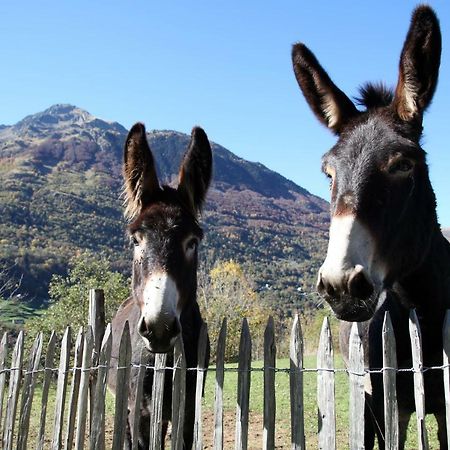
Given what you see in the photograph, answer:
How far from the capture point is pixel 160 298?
378 cm

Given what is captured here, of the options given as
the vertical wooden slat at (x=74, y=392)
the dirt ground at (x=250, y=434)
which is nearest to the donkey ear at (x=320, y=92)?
the vertical wooden slat at (x=74, y=392)

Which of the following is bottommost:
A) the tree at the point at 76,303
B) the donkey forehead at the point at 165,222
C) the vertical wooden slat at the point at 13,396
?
the vertical wooden slat at the point at 13,396

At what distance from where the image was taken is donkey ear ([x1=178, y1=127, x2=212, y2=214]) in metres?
4.85

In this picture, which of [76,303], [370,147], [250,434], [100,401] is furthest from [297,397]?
[76,303]

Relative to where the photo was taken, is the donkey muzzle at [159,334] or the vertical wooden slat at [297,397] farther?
the donkey muzzle at [159,334]

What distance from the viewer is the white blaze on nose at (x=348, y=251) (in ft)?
8.78

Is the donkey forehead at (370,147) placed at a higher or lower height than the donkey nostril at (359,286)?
higher

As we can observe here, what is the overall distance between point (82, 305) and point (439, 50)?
2621 cm

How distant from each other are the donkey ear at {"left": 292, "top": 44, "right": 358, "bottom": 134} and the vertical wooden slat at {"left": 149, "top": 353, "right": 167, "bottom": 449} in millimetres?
2278

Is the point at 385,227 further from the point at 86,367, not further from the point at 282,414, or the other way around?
the point at 282,414

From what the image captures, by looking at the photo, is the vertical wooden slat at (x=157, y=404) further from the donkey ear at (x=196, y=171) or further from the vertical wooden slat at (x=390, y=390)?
the vertical wooden slat at (x=390, y=390)

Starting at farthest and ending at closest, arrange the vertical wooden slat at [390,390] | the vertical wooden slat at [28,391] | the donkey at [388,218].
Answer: the vertical wooden slat at [28,391] < the vertical wooden slat at [390,390] < the donkey at [388,218]

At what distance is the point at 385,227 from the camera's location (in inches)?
118

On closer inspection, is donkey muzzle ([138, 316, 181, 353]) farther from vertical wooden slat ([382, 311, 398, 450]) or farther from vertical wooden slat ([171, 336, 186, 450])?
vertical wooden slat ([382, 311, 398, 450])
